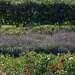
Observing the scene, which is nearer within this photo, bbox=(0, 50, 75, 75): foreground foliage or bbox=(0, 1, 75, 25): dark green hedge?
bbox=(0, 50, 75, 75): foreground foliage

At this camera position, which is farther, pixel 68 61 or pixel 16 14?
pixel 16 14

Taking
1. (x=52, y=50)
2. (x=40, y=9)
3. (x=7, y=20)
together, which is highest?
(x=40, y=9)

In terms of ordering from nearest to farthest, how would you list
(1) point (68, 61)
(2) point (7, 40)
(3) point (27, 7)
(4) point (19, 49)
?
1. (1) point (68, 61)
2. (4) point (19, 49)
3. (2) point (7, 40)
4. (3) point (27, 7)

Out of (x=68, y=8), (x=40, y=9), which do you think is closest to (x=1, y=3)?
(x=40, y=9)

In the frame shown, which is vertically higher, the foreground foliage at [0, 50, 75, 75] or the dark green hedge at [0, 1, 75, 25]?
the dark green hedge at [0, 1, 75, 25]

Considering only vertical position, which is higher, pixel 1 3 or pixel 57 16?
pixel 1 3

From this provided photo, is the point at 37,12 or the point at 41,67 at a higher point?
the point at 37,12

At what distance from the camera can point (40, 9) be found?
13203 mm

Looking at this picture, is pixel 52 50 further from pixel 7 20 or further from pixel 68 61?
pixel 7 20

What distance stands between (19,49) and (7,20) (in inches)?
335

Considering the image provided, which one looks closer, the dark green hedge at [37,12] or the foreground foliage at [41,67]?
the foreground foliage at [41,67]

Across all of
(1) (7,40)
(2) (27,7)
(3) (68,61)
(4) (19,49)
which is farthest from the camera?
(2) (27,7)

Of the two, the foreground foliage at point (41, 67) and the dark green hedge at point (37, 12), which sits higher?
the dark green hedge at point (37, 12)

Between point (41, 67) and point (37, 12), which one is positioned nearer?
point (41, 67)
